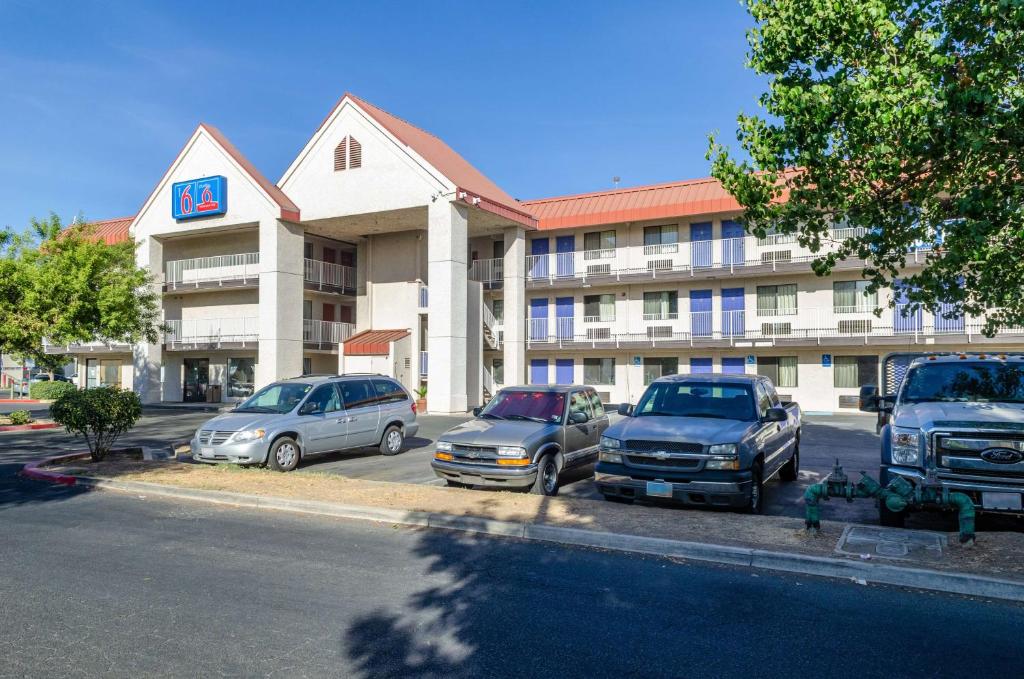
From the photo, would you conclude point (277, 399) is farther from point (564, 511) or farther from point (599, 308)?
point (599, 308)

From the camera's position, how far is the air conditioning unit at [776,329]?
104 ft

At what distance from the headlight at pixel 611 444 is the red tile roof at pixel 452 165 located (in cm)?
2126

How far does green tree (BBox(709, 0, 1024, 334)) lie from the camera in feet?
29.7

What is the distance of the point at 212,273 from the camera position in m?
36.6

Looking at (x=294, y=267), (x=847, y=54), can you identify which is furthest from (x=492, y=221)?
(x=847, y=54)

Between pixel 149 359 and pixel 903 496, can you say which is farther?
pixel 149 359

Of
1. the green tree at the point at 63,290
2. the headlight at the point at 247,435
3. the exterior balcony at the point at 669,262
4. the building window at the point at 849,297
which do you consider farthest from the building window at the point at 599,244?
the headlight at the point at 247,435

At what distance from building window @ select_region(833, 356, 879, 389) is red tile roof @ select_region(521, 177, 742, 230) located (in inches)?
319

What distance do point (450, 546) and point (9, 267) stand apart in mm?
22053

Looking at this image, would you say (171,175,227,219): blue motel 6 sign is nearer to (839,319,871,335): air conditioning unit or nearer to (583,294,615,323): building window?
(583,294,615,323): building window

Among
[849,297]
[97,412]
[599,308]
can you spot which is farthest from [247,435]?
[849,297]

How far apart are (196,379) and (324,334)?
8.29 metres

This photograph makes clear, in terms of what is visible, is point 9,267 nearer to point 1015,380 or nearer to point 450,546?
point 450,546

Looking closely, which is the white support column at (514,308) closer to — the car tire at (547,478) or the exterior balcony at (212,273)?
the exterior balcony at (212,273)
